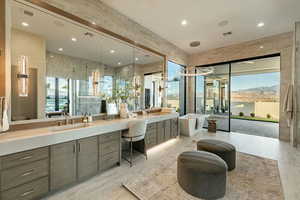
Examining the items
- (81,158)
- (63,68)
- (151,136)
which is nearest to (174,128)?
(151,136)

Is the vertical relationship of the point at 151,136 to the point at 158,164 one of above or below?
above

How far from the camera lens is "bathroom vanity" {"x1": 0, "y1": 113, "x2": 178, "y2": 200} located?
62.6 inches

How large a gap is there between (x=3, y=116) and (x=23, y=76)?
62cm

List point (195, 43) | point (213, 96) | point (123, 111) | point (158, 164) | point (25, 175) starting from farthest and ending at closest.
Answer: point (213, 96) → point (195, 43) → point (123, 111) → point (158, 164) → point (25, 175)

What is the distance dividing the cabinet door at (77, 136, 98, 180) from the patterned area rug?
2.23 ft

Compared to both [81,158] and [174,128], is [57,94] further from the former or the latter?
[174,128]

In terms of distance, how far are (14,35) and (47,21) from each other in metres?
0.56

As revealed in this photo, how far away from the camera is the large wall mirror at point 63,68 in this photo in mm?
2062

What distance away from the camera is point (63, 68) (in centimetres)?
261

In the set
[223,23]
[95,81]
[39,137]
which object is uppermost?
[223,23]

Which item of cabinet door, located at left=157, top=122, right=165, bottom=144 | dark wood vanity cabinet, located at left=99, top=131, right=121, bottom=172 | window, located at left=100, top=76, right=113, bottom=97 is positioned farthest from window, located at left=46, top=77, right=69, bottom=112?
cabinet door, located at left=157, top=122, right=165, bottom=144

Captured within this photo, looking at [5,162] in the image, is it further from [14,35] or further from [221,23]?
[221,23]

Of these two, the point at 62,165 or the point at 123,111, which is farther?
the point at 123,111

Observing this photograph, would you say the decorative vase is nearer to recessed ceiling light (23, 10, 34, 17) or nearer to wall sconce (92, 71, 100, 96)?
wall sconce (92, 71, 100, 96)
